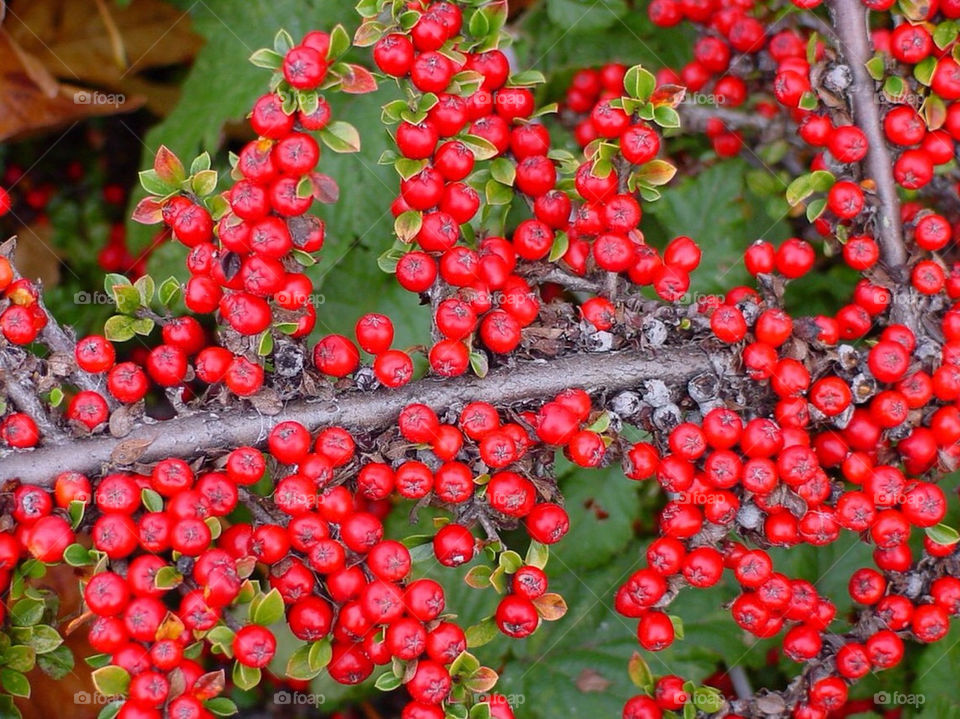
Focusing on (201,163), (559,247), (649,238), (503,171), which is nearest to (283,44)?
(201,163)

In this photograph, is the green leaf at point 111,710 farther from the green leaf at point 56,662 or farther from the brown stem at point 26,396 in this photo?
the brown stem at point 26,396

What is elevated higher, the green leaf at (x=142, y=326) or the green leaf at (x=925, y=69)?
the green leaf at (x=925, y=69)

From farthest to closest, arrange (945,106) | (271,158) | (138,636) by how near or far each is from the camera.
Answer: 1. (945,106)
2. (271,158)
3. (138,636)

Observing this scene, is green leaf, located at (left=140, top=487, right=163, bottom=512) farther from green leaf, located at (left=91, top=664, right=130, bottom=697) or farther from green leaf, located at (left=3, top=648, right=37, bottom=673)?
green leaf, located at (left=3, top=648, right=37, bottom=673)

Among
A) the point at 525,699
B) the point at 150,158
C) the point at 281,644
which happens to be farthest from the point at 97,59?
the point at 525,699

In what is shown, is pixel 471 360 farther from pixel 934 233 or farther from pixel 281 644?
pixel 281 644

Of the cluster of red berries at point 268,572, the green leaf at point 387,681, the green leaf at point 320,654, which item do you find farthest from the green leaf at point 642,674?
the green leaf at point 320,654
